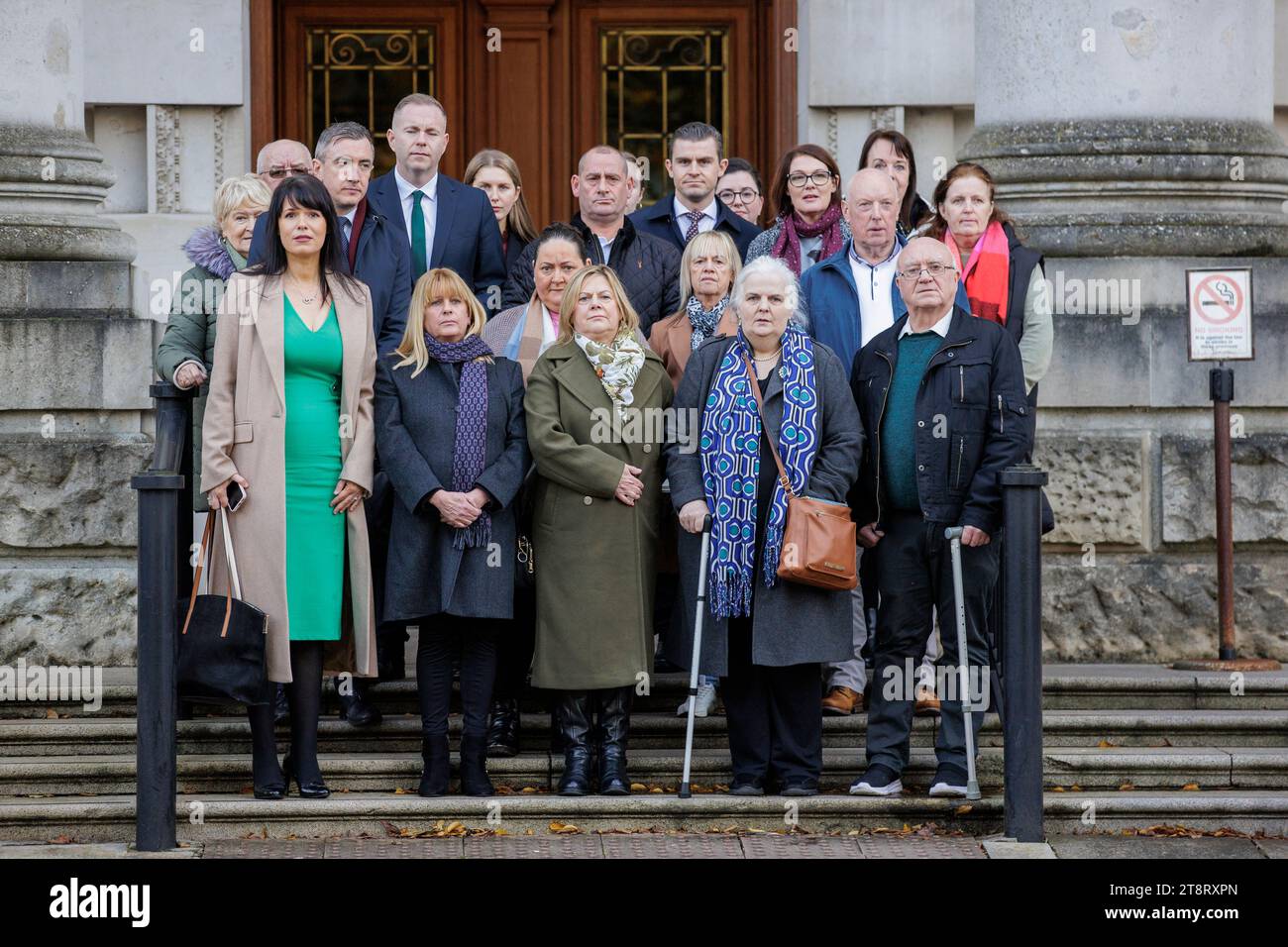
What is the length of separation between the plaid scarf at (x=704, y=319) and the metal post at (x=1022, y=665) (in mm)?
1429

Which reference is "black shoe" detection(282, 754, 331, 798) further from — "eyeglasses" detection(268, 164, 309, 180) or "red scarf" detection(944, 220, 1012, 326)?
"red scarf" detection(944, 220, 1012, 326)

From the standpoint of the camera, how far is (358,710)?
8.41m

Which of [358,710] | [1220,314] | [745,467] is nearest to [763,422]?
[745,467]

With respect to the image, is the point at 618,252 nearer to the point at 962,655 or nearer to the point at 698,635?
the point at 698,635

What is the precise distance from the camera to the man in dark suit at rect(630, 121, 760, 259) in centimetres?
919

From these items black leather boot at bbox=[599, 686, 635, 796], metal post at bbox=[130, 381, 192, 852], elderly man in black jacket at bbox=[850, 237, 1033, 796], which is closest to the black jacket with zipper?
elderly man in black jacket at bbox=[850, 237, 1033, 796]

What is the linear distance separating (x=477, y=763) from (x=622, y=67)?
6.11 meters

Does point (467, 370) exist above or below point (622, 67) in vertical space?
below

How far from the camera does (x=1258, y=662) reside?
9.34 metres

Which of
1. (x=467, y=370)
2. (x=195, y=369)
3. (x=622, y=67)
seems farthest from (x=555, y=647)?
(x=622, y=67)

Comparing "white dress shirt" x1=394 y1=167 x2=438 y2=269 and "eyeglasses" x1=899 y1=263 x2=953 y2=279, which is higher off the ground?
"white dress shirt" x1=394 y1=167 x2=438 y2=269

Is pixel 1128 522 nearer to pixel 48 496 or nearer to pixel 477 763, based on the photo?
pixel 477 763

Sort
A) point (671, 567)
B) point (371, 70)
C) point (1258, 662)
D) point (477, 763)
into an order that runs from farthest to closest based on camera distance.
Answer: point (371, 70) → point (1258, 662) → point (671, 567) → point (477, 763)

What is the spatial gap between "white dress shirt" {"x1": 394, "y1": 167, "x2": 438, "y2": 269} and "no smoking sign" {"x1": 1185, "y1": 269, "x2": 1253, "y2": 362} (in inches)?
127
